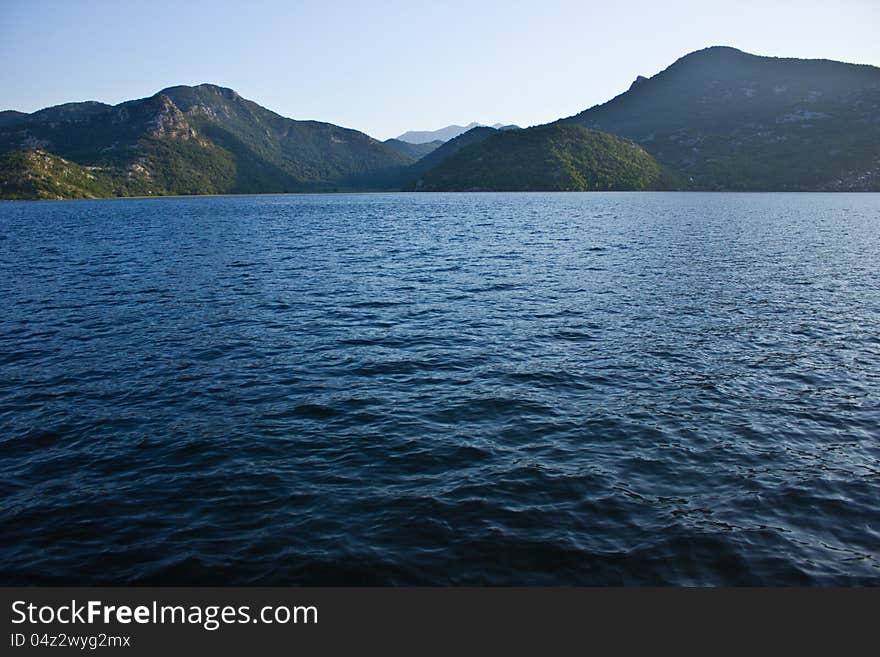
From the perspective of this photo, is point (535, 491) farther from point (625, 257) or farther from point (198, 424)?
point (625, 257)

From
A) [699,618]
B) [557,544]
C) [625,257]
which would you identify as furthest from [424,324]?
[625,257]

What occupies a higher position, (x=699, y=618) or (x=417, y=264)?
(x=417, y=264)

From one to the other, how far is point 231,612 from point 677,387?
2309 cm

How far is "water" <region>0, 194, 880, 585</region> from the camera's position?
14.3 metres

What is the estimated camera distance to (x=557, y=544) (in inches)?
577

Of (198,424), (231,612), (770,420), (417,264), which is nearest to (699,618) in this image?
(231,612)

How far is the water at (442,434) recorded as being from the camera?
46.8 ft

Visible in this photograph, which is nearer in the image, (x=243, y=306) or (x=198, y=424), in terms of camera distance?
(x=198, y=424)

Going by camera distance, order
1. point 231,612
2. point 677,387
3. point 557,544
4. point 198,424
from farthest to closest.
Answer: point 677,387 → point 198,424 → point 557,544 → point 231,612

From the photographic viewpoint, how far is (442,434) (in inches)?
838

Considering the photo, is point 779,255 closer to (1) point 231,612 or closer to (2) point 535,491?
(2) point 535,491

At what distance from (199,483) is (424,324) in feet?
73.3

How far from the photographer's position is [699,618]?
1256cm

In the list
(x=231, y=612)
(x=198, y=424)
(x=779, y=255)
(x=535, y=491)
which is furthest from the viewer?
(x=779, y=255)
